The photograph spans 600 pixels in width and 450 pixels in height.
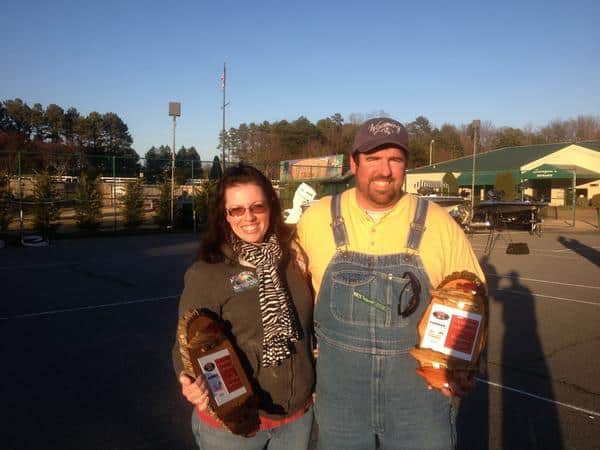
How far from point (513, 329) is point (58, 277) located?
353 inches

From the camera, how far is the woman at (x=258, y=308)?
2.33 metres

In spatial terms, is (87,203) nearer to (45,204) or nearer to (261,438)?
(45,204)

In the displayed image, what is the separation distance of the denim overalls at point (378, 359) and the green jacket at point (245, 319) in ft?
0.63

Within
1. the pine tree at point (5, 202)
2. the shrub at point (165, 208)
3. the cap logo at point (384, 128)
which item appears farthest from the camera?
the shrub at point (165, 208)

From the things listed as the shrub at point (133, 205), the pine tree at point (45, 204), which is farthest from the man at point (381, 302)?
the shrub at point (133, 205)

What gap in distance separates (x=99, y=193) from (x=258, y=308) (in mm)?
20085

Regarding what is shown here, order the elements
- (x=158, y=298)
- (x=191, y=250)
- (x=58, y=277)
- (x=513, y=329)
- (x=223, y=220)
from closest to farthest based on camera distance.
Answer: (x=223, y=220) < (x=513, y=329) < (x=158, y=298) < (x=58, y=277) < (x=191, y=250)

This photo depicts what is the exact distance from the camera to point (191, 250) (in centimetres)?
1647

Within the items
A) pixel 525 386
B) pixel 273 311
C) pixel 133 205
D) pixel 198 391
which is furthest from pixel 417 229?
pixel 133 205

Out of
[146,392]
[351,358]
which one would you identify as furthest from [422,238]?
[146,392]

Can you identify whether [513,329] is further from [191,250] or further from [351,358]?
[191,250]

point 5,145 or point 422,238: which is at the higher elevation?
point 5,145

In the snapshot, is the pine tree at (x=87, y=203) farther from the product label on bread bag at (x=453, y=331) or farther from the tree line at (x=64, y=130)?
the tree line at (x=64, y=130)

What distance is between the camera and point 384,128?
95.9 inches
